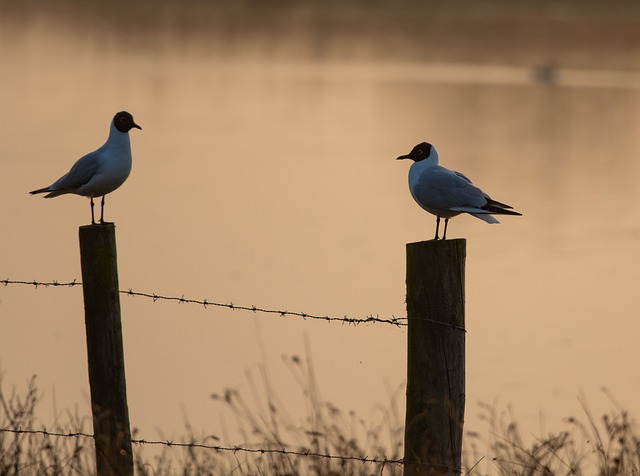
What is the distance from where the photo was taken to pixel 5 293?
43.2ft

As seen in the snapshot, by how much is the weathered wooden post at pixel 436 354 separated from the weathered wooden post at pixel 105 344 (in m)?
1.45

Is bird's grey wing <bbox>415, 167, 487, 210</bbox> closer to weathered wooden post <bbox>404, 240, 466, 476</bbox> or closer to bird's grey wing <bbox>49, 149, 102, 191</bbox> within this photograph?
weathered wooden post <bbox>404, 240, 466, 476</bbox>

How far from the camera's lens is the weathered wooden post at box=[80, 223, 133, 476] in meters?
6.06

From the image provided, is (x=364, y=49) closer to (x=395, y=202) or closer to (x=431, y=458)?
(x=395, y=202)

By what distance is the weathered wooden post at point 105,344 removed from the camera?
19.9 ft

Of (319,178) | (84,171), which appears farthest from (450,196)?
(319,178)

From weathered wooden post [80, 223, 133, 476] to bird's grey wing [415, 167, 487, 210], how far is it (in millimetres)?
2222

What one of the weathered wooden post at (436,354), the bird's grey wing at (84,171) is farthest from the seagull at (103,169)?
the weathered wooden post at (436,354)

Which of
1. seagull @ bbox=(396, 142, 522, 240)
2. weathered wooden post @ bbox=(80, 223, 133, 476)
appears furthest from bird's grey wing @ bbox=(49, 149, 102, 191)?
seagull @ bbox=(396, 142, 522, 240)

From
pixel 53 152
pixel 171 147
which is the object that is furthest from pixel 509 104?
pixel 53 152

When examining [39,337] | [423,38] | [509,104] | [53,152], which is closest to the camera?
[39,337]

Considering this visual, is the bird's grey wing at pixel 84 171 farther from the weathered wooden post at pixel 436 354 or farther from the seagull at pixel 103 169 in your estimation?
the weathered wooden post at pixel 436 354

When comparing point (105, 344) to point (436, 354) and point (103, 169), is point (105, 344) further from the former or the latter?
point (103, 169)

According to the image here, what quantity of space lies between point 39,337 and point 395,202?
31.7 feet
